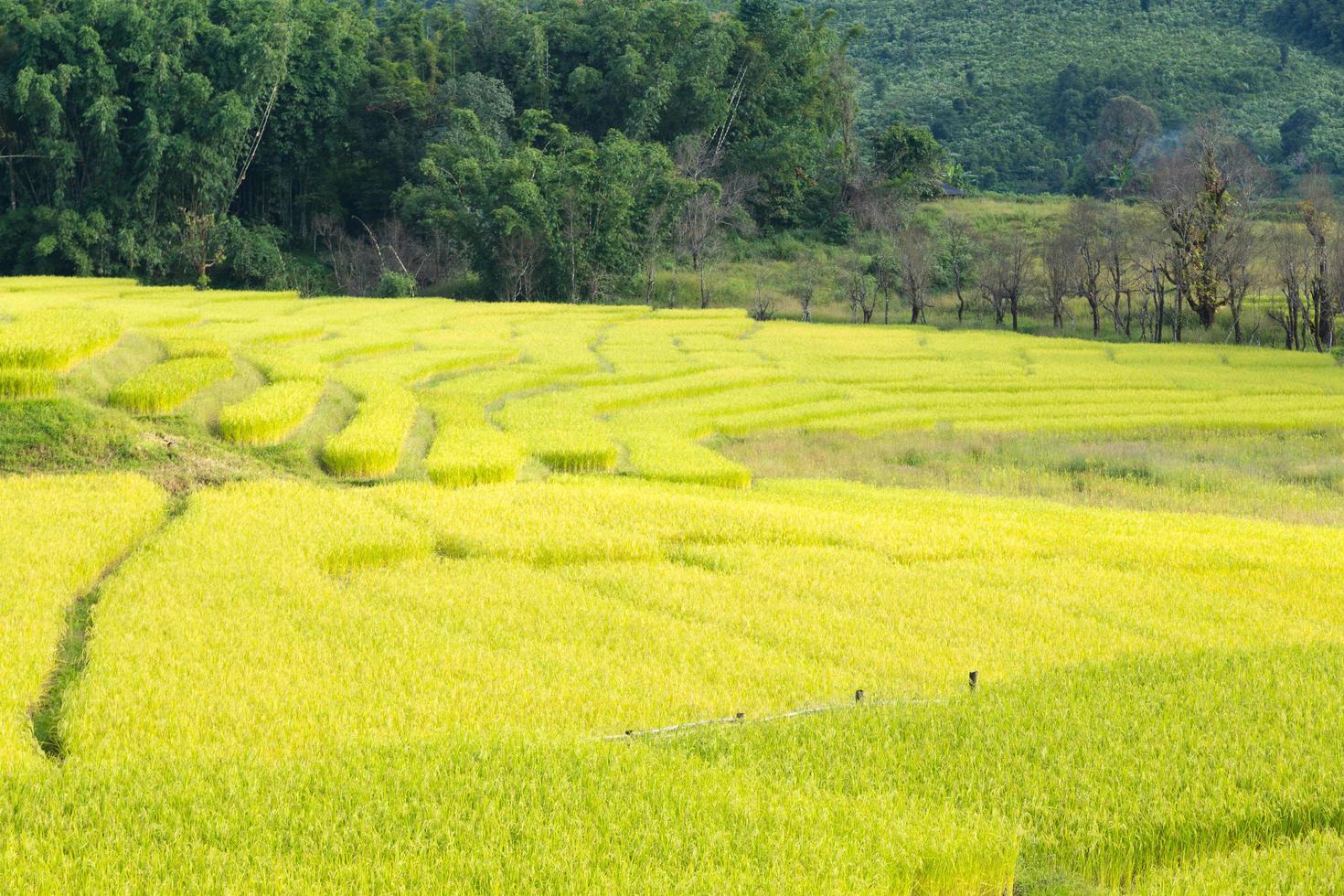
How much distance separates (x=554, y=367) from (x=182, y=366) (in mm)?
9018

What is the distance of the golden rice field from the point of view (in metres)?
4.66

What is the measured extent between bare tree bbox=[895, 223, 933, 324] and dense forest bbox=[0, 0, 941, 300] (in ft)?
25.4

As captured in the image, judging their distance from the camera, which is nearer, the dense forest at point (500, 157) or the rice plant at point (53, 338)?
the rice plant at point (53, 338)

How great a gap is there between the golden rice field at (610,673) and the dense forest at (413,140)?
2864cm

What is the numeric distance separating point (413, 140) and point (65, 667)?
153 feet

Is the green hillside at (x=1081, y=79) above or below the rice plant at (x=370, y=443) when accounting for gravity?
above

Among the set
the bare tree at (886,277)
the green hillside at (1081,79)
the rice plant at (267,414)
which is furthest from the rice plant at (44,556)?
the green hillside at (1081,79)

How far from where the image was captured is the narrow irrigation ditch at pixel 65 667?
5852mm

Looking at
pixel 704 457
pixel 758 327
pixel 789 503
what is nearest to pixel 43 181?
pixel 758 327

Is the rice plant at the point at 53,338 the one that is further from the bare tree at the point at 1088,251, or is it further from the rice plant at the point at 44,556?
the bare tree at the point at 1088,251

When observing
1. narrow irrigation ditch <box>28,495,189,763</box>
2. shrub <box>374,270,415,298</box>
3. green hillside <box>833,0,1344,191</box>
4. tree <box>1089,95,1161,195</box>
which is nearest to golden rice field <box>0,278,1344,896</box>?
narrow irrigation ditch <box>28,495,189,763</box>

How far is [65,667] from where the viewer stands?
6.73 m

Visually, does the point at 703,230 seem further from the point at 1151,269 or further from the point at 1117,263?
the point at 1151,269

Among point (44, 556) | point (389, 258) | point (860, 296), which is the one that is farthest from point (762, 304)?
point (44, 556)
